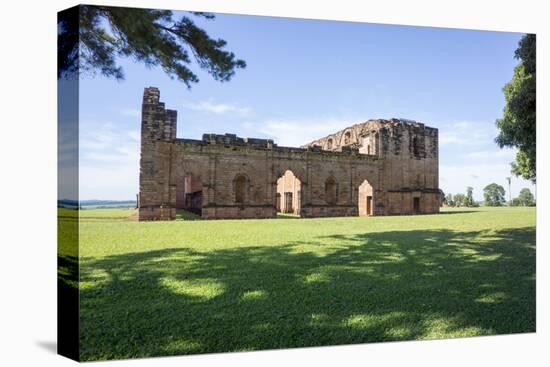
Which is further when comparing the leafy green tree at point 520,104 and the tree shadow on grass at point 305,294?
the leafy green tree at point 520,104

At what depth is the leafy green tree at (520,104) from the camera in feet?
26.5

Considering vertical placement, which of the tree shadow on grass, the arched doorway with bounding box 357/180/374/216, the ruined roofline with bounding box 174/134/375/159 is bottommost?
the tree shadow on grass

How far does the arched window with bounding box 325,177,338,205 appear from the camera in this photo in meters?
12.8

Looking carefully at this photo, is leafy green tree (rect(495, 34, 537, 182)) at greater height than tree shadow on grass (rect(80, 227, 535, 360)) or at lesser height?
greater

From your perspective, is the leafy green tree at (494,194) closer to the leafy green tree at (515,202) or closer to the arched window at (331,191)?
the leafy green tree at (515,202)

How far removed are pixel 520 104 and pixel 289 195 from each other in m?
7.47

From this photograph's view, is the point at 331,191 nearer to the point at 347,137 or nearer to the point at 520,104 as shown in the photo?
the point at 347,137

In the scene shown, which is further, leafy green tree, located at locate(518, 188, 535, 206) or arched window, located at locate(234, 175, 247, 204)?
arched window, located at locate(234, 175, 247, 204)

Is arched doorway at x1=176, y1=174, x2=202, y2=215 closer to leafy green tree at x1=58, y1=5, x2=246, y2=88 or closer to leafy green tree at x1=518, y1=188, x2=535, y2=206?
leafy green tree at x1=58, y1=5, x2=246, y2=88

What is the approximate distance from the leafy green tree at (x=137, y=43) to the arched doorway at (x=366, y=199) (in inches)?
220

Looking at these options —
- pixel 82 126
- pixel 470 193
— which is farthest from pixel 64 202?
pixel 470 193

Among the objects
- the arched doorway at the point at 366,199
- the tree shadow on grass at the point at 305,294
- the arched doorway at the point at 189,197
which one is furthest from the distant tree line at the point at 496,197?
the arched doorway at the point at 189,197

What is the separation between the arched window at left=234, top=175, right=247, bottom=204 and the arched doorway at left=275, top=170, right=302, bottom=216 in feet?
3.97

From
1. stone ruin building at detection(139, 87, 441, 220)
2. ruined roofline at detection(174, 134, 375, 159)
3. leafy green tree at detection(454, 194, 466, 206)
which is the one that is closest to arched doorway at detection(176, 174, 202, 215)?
stone ruin building at detection(139, 87, 441, 220)
